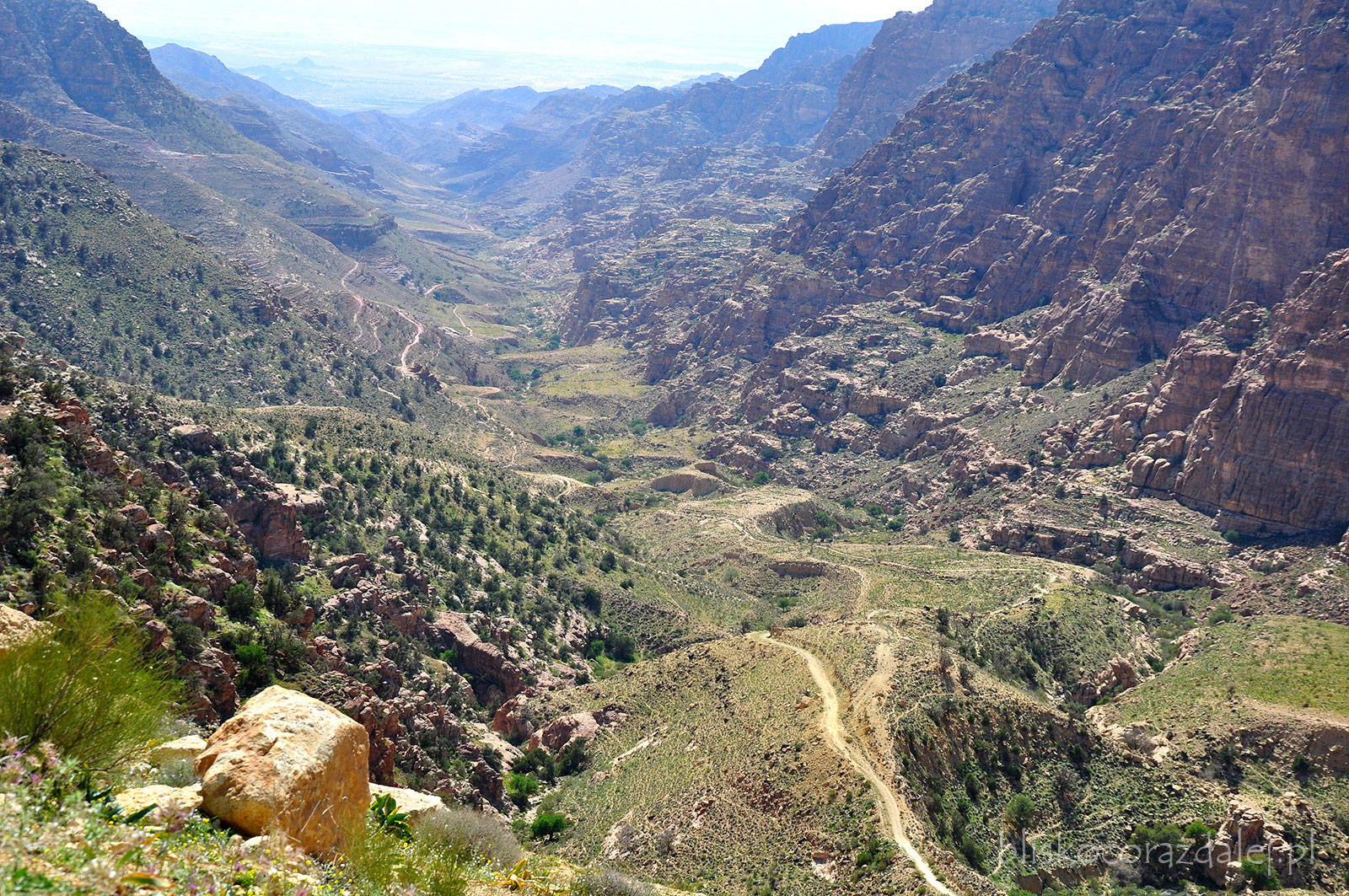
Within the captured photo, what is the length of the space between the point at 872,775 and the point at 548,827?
51.0 ft

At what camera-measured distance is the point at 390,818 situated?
68.0 ft

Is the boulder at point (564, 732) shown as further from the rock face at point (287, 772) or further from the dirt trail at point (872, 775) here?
the rock face at point (287, 772)

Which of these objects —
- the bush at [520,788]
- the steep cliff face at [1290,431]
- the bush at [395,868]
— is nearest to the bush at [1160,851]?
the bush at [520,788]

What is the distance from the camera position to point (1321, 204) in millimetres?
94875

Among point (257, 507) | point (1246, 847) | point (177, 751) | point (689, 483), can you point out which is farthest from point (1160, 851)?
point (689, 483)

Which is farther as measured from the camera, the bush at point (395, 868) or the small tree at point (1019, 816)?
the small tree at point (1019, 816)

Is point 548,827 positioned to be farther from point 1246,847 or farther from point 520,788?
point 1246,847

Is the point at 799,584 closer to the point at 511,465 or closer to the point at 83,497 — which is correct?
the point at 511,465

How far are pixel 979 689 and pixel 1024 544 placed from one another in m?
44.3

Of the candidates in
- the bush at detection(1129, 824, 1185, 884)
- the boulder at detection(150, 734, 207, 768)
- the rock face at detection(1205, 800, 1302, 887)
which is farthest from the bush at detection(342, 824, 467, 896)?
the rock face at detection(1205, 800, 1302, 887)

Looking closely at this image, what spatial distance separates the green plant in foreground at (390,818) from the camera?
19.9m

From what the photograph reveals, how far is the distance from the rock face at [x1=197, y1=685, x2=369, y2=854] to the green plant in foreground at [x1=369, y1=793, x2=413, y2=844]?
2389mm

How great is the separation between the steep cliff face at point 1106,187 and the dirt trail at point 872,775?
257 feet

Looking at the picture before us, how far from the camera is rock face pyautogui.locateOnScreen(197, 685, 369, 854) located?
1490 centimetres
